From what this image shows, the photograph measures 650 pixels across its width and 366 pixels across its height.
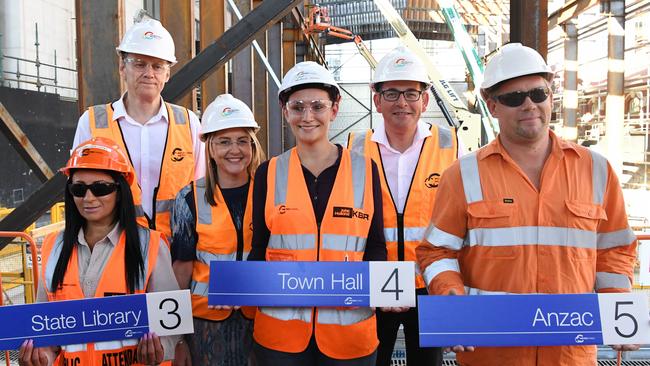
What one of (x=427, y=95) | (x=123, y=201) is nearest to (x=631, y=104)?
(x=427, y=95)

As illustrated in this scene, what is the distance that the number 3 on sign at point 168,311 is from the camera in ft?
8.27

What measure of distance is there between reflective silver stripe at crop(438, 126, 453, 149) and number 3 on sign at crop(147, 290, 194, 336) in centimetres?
164

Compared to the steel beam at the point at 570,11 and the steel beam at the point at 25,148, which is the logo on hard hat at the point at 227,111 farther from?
the steel beam at the point at 570,11

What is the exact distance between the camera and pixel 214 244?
112 inches

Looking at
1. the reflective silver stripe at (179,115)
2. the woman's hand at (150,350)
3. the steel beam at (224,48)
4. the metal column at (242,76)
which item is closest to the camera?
the woman's hand at (150,350)

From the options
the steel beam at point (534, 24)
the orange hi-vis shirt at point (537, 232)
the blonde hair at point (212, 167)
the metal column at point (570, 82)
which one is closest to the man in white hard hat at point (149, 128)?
the blonde hair at point (212, 167)

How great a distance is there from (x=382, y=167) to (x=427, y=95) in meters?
0.53

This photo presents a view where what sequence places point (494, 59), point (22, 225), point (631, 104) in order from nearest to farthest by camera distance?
point (494, 59), point (22, 225), point (631, 104)

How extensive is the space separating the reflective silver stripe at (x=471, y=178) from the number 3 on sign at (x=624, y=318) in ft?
2.23

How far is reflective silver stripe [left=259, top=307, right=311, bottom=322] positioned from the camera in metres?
2.61

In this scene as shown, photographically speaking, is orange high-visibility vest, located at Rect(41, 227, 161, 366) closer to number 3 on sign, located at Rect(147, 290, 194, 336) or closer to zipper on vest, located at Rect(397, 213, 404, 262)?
number 3 on sign, located at Rect(147, 290, 194, 336)

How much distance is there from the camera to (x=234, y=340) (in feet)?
9.41

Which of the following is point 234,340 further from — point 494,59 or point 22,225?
point 22,225

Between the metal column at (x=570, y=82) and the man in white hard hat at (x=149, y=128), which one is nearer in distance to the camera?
the man in white hard hat at (x=149, y=128)
